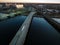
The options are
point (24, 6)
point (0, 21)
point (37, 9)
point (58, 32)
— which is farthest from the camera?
point (24, 6)

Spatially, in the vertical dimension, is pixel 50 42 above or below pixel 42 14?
above

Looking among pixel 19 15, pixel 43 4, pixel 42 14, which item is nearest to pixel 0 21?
pixel 19 15

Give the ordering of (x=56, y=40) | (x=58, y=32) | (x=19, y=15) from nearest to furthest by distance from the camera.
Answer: (x=56, y=40), (x=58, y=32), (x=19, y=15)

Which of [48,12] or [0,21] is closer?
[0,21]

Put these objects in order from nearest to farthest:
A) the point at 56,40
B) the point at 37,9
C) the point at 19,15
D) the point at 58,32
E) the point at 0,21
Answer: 1. the point at 56,40
2. the point at 58,32
3. the point at 0,21
4. the point at 19,15
5. the point at 37,9

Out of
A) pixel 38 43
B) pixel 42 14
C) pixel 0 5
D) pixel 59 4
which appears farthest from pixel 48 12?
pixel 38 43

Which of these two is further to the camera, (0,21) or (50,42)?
(0,21)

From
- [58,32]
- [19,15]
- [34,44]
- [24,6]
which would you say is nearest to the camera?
[34,44]

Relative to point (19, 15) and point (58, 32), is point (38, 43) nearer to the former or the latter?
point (58, 32)

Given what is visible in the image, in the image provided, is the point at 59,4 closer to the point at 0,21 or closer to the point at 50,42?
the point at 0,21
